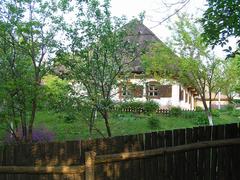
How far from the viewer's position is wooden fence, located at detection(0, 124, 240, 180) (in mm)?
5609

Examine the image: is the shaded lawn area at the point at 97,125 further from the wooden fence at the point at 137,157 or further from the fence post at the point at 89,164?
the fence post at the point at 89,164

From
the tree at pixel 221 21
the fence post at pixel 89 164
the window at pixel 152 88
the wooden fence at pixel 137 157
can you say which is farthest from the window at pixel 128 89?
the fence post at pixel 89 164

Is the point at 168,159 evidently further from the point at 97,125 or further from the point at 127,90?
the point at 97,125

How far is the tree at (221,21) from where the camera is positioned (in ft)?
22.4

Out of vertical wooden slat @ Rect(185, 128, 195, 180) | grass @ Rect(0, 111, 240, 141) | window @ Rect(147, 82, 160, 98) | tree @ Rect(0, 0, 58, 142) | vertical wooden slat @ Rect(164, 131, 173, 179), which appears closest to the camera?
vertical wooden slat @ Rect(164, 131, 173, 179)

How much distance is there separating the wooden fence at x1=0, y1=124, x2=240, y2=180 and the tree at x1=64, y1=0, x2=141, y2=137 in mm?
6167

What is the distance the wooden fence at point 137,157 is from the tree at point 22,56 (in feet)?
23.0

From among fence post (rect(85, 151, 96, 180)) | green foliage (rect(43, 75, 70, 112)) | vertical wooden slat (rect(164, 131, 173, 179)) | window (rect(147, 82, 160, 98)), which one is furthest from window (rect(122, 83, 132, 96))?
fence post (rect(85, 151, 96, 180))

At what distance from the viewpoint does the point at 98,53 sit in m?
13.0

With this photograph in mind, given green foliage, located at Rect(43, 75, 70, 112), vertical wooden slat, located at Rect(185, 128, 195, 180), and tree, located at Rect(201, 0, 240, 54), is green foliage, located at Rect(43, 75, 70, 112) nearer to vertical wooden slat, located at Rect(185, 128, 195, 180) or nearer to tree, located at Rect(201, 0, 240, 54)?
tree, located at Rect(201, 0, 240, 54)

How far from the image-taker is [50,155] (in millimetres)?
5648

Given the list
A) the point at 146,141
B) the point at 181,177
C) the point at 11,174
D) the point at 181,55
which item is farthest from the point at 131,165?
the point at 181,55

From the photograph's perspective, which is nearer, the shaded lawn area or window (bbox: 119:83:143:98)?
window (bbox: 119:83:143:98)

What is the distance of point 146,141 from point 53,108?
776 cm
